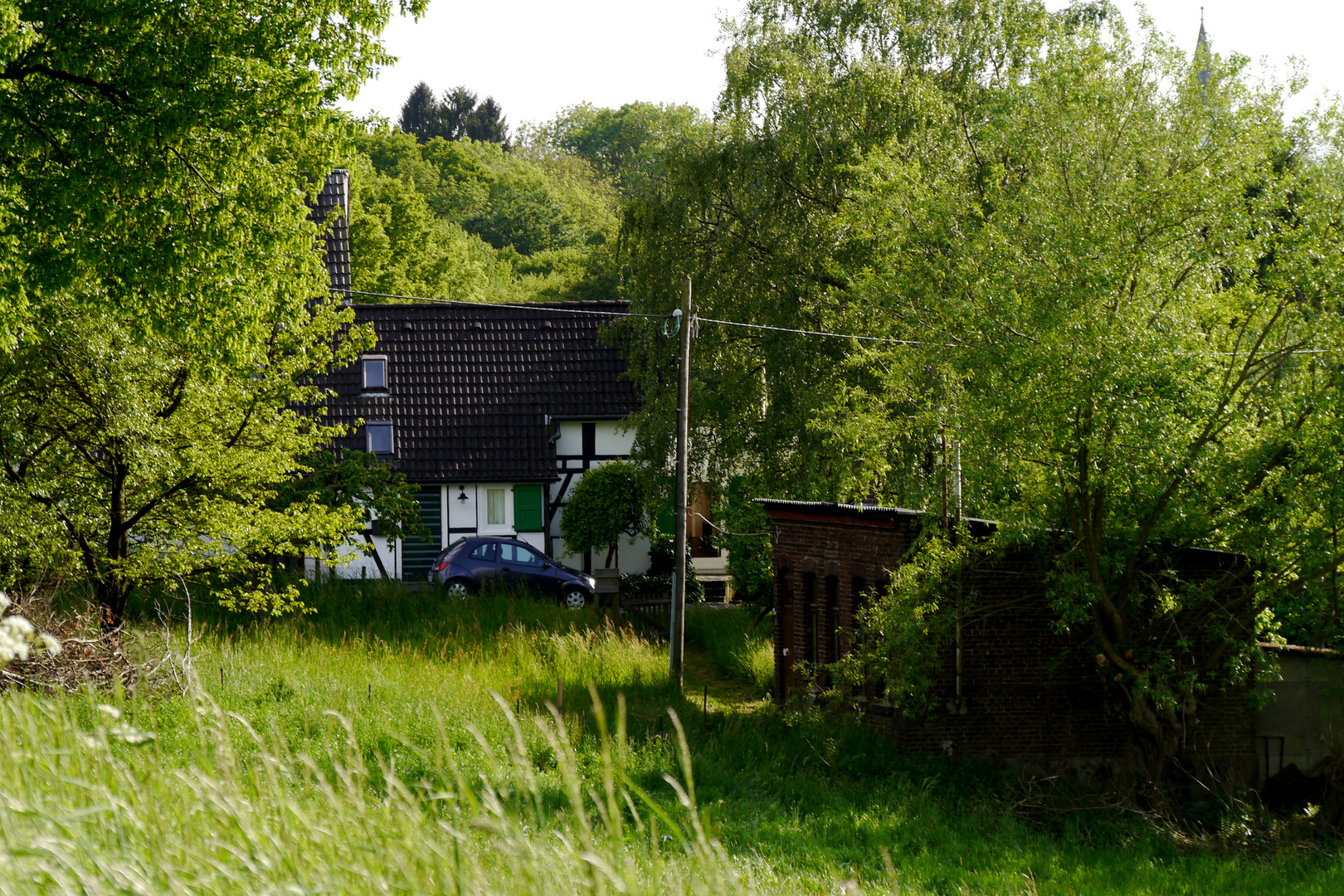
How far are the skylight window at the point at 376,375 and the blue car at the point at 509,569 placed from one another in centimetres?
571

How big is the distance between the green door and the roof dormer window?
2.96 m

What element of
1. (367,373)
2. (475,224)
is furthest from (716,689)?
(475,224)

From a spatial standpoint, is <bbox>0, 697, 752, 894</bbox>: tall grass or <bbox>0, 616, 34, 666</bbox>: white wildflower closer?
<bbox>0, 697, 752, 894</bbox>: tall grass

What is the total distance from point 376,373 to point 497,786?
28722 millimetres

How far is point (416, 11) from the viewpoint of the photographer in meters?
14.1

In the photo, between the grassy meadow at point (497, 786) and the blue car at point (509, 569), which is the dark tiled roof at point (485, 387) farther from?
the grassy meadow at point (497, 786)

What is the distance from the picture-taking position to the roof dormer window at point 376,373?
31328 millimetres

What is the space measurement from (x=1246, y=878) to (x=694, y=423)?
13609mm

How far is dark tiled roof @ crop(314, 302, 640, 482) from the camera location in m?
30.8

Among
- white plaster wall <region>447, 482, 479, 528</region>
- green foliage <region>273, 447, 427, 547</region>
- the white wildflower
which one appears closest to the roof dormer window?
white plaster wall <region>447, 482, 479, 528</region>

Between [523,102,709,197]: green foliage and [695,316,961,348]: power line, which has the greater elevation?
[523,102,709,197]: green foliage

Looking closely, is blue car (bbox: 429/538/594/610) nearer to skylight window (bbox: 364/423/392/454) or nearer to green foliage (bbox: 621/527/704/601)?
green foliage (bbox: 621/527/704/601)

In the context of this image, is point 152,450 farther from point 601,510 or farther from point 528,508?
point 528,508

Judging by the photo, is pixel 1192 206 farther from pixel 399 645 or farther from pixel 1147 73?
pixel 399 645
